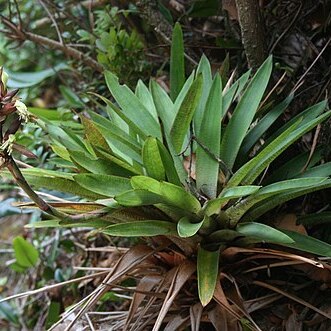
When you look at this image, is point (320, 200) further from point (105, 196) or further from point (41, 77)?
point (41, 77)

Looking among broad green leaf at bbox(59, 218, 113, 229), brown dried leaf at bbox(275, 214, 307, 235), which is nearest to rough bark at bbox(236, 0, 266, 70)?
brown dried leaf at bbox(275, 214, 307, 235)

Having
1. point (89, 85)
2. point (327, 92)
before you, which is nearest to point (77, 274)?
point (89, 85)

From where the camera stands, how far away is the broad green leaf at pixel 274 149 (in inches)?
27.9

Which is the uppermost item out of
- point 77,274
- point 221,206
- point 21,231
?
point 221,206

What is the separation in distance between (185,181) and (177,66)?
0.80ft

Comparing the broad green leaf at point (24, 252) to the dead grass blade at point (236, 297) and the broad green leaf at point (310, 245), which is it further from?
the broad green leaf at point (310, 245)

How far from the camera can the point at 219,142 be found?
773mm

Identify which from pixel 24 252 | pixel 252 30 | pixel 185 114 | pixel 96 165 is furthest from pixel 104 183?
pixel 24 252

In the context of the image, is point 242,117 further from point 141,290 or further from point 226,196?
point 141,290

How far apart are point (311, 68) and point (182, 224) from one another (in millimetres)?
420

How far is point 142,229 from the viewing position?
28.5 inches

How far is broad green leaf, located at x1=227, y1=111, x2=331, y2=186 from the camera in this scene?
2.32 feet

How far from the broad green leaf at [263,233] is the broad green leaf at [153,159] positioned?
132 mm

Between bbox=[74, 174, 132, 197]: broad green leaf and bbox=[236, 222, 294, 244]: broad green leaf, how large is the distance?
0.17 meters
